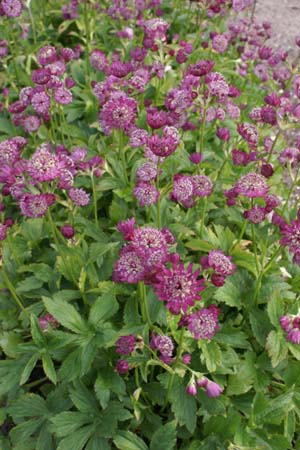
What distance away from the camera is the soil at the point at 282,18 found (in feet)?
20.2

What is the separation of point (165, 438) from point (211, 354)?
430 millimetres

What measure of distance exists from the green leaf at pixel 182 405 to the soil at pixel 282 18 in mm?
4945

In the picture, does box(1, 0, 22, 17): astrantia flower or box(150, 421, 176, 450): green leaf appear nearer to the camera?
box(150, 421, 176, 450): green leaf

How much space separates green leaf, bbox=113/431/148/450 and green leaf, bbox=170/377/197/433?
0.20 metres

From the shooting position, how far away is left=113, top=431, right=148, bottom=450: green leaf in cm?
215

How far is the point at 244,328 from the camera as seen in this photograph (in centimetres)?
270

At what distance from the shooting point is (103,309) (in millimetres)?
2355

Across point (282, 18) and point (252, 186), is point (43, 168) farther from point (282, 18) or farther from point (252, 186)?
point (282, 18)

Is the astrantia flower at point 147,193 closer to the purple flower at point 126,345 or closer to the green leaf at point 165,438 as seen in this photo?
the purple flower at point 126,345

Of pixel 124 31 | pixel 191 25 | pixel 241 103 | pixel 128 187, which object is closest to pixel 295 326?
pixel 128 187

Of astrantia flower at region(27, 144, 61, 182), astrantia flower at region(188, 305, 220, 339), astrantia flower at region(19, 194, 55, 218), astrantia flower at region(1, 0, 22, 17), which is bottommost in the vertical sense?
astrantia flower at region(188, 305, 220, 339)

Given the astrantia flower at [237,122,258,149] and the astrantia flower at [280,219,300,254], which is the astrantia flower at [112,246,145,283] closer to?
the astrantia flower at [280,219,300,254]

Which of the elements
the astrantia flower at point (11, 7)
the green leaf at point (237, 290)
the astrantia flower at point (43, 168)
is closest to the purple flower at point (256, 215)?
the green leaf at point (237, 290)

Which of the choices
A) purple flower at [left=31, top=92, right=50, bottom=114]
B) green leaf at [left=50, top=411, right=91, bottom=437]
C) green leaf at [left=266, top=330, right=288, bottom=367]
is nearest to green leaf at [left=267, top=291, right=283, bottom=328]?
green leaf at [left=266, top=330, right=288, bottom=367]
